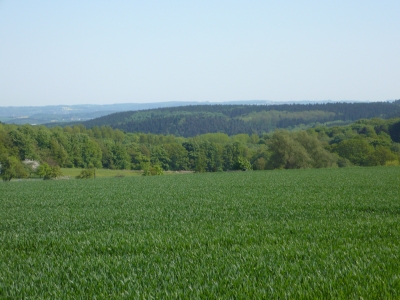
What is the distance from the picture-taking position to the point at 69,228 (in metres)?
13.8

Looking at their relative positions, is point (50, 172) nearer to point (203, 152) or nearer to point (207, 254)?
point (203, 152)

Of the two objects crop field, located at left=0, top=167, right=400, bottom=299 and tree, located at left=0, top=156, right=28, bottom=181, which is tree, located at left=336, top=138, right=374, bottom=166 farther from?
crop field, located at left=0, top=167, right=400, bottom=299

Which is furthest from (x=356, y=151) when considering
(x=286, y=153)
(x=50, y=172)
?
(x=50, y=172)

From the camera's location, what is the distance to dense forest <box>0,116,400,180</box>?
69.6 metres

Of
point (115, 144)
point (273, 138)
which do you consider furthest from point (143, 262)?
point (115, 144)

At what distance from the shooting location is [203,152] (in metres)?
101

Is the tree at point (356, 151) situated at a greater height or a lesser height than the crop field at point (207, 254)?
lesser

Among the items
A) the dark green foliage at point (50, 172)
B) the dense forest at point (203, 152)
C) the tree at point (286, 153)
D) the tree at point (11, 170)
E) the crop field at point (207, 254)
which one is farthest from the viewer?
the dense forest at point (203, 152)

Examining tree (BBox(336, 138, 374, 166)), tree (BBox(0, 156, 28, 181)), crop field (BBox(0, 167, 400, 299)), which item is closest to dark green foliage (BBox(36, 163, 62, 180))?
tree (BBox(0, 156, 28, 181))

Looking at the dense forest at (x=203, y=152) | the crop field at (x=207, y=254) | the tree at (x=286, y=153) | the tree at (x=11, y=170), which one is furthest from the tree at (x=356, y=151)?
the crop field at (x=207, y=254)

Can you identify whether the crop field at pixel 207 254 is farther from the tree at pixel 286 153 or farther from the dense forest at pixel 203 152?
the dense forest at pixel 203 152

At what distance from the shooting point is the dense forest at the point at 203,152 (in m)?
69.6

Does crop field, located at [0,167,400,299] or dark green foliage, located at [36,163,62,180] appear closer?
crop field, located at [0,167,400,299]

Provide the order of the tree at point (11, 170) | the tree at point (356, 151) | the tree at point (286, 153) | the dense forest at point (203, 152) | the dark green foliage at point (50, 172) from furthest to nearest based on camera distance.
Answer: the tree at point (356, 151)
the dense forest at point (203, 152)
the tree at point (286, 153)
the dark green foliage at point (50, 172)
the tree at point (11, 170)
